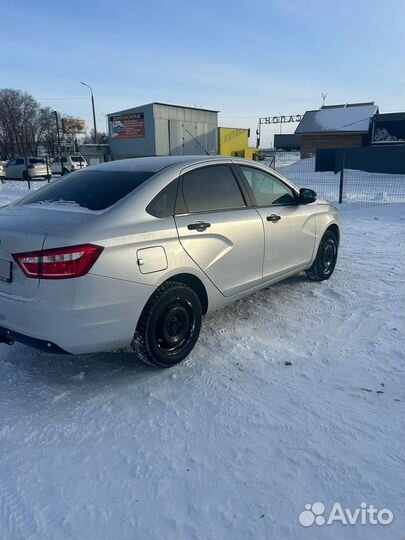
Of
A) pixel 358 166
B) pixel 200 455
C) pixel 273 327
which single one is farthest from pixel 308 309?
pixel 358 166

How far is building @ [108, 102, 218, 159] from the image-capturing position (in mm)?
34250

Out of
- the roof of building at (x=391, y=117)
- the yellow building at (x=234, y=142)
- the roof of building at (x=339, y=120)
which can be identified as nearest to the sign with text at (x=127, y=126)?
the yellow building at (x=234, y=142)

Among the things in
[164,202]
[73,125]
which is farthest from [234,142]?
[73,125]

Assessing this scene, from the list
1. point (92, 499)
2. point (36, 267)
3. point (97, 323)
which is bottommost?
point (92, 499)

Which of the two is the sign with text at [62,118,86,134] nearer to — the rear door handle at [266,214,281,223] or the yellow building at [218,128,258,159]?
the yellow building at [218,128,258,159]

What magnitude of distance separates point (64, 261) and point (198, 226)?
1.13m

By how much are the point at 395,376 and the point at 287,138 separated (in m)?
69.5

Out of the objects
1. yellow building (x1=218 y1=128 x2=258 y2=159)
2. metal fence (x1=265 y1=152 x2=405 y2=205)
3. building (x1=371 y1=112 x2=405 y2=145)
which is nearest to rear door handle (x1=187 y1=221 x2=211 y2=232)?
metal fence (x1=265 y1=152 x2=405 y2=205)

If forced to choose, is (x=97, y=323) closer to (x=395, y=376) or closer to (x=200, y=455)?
(x=200, y=455)

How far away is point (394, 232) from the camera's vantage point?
8.20 m

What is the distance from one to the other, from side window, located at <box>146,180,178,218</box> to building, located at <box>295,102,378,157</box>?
35.8m

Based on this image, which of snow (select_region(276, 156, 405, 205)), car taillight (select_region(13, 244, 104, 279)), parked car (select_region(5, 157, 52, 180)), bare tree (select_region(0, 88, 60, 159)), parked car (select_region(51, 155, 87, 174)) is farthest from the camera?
bare tree (select_region(0, 88, 60, 159))

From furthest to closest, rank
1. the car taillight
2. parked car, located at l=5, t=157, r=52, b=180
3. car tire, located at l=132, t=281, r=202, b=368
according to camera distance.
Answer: parked car, located at l=5, t=157, r=52, b=180 < car tire, located at l=132, t=281, r=202, b=368 < the car taillight

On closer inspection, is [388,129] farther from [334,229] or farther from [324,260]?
[324,260]
